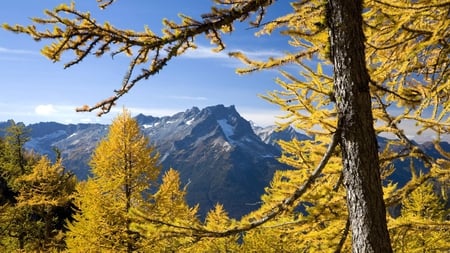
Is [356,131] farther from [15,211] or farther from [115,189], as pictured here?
[15,211]

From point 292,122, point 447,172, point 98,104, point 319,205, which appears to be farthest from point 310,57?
point 98,104

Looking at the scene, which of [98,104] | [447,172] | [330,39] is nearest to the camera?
[330,39]

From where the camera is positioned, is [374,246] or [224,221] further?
[224,221]

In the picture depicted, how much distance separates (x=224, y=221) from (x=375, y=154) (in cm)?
142

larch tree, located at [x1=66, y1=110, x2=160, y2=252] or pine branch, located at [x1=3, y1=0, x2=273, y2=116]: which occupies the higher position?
pine branch, located at [x1=3, y1=0, x2=273, y2=116]

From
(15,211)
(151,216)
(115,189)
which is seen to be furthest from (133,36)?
(15,211)

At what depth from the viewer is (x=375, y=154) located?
127 inches

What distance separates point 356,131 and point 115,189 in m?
11.5

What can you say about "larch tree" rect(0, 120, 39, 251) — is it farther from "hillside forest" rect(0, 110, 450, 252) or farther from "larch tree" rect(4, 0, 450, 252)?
"larch tree" rect(4, 0, 450, 252)

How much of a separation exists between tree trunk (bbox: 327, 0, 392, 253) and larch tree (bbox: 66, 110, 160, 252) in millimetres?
9979

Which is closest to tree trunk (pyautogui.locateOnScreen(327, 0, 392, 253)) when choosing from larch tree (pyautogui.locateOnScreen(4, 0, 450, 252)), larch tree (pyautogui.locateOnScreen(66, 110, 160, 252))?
larch tree (pyautogui.locateOnScreen(4, 0, 450, 252))

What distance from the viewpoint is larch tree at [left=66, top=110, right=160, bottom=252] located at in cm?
1288

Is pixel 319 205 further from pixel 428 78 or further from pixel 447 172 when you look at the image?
pixel 428 78

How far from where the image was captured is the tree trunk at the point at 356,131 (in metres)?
Answer: 3.16
